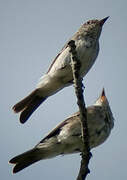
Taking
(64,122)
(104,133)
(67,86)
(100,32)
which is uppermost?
(100,32)

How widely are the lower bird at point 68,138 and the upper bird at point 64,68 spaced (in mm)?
735

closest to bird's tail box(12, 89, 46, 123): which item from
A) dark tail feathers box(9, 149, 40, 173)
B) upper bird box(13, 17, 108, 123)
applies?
upper bird box(13, 17, 108, 123)

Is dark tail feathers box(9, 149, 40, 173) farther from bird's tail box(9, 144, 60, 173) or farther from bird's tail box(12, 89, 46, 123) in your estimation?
bird's tail box(12, 89, 46, 123)

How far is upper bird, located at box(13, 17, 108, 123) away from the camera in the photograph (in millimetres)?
7008

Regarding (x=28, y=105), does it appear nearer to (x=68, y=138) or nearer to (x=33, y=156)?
(x=33, y=156)

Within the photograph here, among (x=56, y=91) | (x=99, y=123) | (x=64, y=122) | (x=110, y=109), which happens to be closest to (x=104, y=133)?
(x=99, y=123)

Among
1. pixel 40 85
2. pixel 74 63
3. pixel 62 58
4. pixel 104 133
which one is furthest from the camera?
pixel 40 85

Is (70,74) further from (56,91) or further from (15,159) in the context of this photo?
(15,159)

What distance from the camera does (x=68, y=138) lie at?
6.15 m

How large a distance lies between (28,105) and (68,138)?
1764 mm

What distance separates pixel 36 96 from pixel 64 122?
4.55ft

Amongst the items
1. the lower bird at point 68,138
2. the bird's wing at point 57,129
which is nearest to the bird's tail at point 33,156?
the lower bird at point 68,138

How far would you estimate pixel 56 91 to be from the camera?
755 cm

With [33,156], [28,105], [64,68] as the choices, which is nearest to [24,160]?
[33,156]
